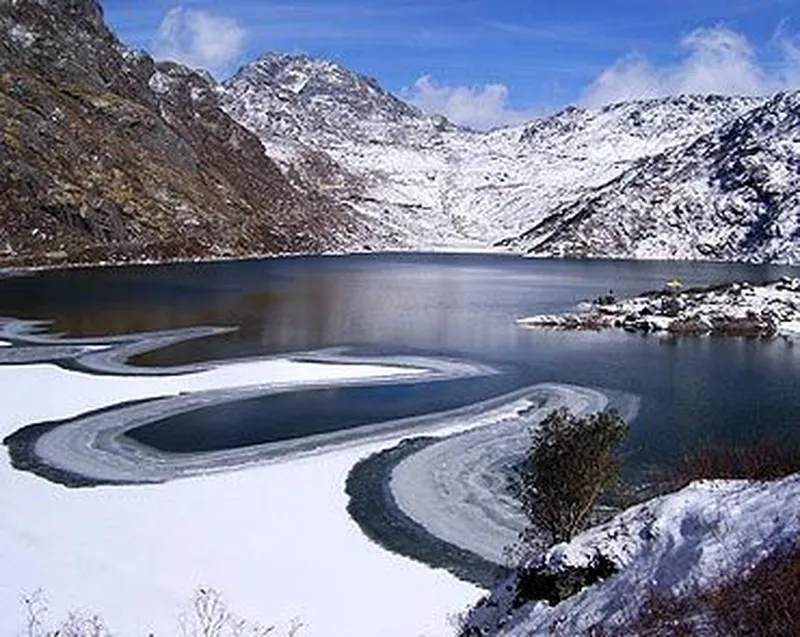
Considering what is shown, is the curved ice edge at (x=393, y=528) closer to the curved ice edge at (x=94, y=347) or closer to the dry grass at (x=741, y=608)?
the dry grass at (x=741, y=608)

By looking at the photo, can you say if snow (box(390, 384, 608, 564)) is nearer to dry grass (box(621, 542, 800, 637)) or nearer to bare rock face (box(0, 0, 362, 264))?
dry grass (box(621, 542, 800, 637))

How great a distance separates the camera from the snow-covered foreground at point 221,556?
22.6 m

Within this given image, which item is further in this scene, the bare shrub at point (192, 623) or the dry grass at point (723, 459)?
the dry grass at point (723, 459)

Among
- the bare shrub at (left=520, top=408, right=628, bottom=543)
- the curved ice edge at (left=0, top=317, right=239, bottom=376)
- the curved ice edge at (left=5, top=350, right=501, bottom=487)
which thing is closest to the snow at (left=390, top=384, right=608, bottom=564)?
the bare shrub at (left=520, top=408, right=628, bottom=543)

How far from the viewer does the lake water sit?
43125 mm

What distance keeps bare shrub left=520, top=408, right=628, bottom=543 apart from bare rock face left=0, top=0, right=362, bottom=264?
117075mm

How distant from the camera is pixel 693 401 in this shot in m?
48.9

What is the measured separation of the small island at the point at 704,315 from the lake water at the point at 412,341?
4118mm

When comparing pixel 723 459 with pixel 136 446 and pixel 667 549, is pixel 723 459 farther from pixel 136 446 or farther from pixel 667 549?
pixel 667 549

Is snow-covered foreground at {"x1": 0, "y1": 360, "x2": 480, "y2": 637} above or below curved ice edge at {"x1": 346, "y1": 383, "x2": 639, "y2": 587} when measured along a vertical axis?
below

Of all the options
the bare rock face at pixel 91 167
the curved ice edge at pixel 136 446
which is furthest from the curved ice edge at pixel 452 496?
the bare rock face at pixel 91 167

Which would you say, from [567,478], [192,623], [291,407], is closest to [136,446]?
[291,407]

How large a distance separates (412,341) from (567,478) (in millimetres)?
43133

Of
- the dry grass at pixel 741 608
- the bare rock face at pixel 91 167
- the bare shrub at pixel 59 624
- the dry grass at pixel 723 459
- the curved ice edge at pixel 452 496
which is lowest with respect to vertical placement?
the bare shrub at pixel 59 624
